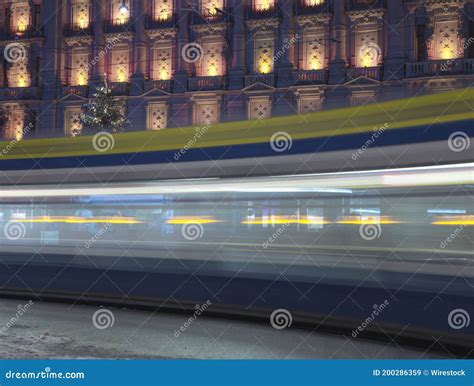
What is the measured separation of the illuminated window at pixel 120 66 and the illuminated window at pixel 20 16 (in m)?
Answer: 6.12

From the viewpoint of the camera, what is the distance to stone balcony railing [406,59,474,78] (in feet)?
108

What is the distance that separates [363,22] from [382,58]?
7.03 ft

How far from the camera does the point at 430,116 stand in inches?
370

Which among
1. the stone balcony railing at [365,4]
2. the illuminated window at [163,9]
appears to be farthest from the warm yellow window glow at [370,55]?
the illuminated window at [163,9]

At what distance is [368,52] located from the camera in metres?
36.0

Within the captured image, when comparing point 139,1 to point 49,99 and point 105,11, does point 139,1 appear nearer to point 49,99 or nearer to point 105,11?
point 105,11

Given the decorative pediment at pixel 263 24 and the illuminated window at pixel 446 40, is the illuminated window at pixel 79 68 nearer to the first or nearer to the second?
the decorative pediment at pixel 263 24

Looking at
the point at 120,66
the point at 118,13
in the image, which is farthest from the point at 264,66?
the point at 118,13

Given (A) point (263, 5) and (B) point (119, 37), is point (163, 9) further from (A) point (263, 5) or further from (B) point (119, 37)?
(A) point (263, 5)

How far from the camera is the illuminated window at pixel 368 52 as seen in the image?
3578cm

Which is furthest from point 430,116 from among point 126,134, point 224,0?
point 224,0

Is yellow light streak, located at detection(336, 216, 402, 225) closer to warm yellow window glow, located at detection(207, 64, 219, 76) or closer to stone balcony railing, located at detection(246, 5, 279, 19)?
stone balcony railing, located at detection(246, 5, 279, 19)

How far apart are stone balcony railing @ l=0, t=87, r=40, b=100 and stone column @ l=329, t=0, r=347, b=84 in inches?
678

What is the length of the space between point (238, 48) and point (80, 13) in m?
10.2
